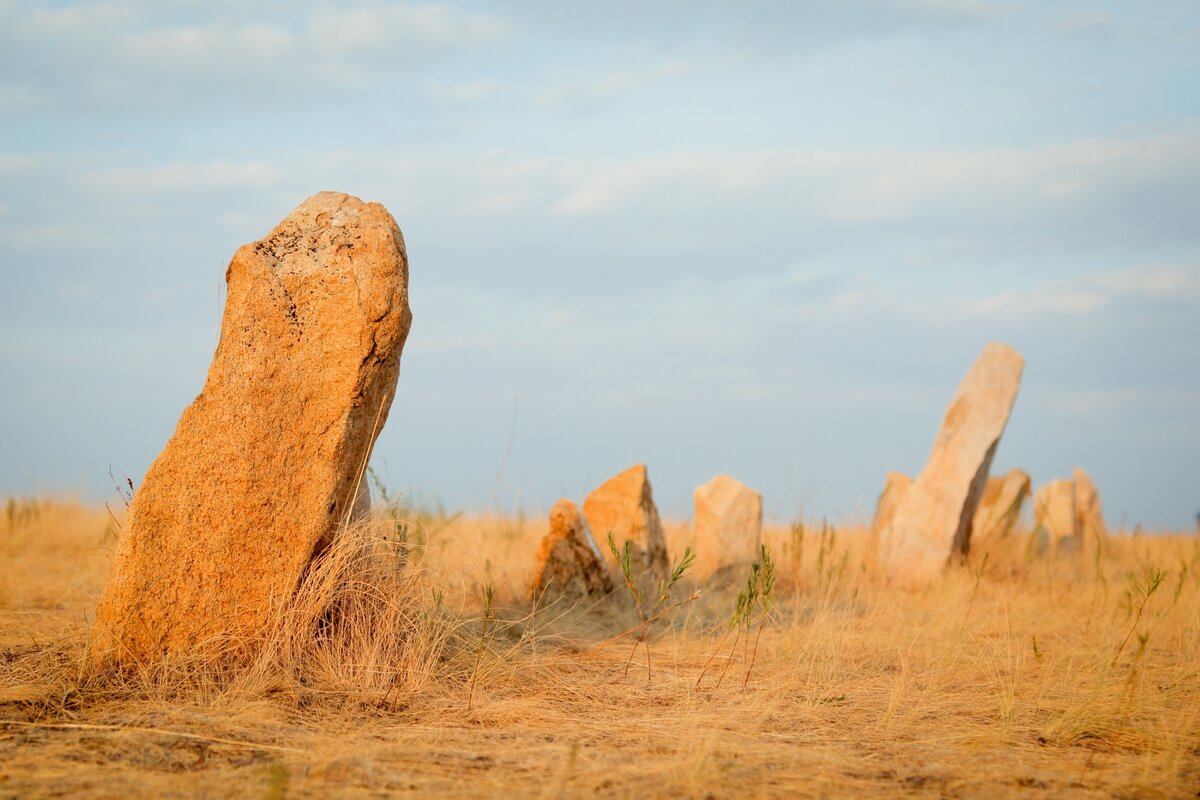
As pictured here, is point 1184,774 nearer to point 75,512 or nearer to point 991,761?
point 991,761

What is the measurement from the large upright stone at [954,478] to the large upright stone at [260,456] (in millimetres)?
5467

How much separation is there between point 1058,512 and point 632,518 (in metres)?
6.15

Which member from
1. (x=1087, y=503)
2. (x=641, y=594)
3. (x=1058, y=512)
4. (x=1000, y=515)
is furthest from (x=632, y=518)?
(x=1087, y=503)

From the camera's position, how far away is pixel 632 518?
7227 millimetres

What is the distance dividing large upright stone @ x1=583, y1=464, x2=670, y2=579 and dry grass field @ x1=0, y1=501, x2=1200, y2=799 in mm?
756

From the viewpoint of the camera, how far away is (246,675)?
13.6 ft

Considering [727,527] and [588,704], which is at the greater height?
[727,527]

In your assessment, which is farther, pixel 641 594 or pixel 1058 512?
pixel 1058 512

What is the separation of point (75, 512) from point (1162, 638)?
33.1 feet

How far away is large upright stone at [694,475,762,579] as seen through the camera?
316 inches

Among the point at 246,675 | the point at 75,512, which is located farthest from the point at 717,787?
the point at 75,512

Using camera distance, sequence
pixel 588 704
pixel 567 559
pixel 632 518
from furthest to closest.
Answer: pixel 632 518 → pixel 567 559 → pixel 588 704

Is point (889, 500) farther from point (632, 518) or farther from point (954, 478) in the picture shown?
point (632, 518)

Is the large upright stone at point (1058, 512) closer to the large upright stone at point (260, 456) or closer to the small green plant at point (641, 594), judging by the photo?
the small green plant at point (641, 594)
